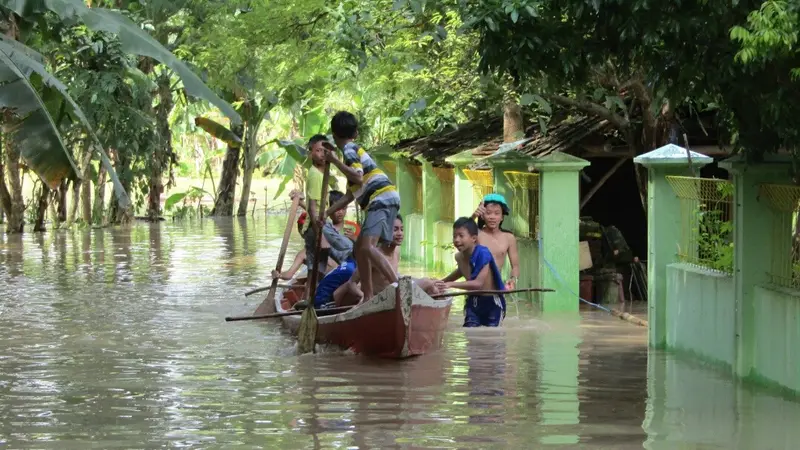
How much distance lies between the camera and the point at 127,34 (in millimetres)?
10570

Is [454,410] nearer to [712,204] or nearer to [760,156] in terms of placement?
[760,156]

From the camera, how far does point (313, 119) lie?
41156mm

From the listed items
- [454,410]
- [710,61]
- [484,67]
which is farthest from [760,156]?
[454,410]

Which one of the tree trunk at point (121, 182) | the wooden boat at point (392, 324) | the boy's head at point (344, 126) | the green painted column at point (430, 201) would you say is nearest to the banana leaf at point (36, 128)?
the boy's head at point (344, 126)

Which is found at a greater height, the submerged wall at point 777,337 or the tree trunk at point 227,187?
the tree trunk at point 227,187

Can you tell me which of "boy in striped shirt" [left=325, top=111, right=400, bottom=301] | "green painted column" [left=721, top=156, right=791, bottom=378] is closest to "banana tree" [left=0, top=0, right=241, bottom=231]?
"boy in striped shirt" [left=325, top=111, right=400, bottom=301]

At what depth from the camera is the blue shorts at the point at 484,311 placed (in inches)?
513

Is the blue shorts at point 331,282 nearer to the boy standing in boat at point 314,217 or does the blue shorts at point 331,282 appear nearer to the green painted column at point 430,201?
the boy standing in boat at point 314,217

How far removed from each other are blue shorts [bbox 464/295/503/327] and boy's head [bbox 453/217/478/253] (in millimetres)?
781

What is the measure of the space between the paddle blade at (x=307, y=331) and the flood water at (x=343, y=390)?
14cm

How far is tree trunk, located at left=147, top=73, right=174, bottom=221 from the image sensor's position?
3628 cm

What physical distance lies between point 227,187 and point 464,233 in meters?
31.9

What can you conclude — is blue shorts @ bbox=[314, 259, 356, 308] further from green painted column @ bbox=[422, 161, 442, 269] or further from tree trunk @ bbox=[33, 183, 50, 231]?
tree trunk @ bbox=[33, 183, 50, 231]

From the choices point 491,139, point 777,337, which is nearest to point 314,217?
point 777,337
